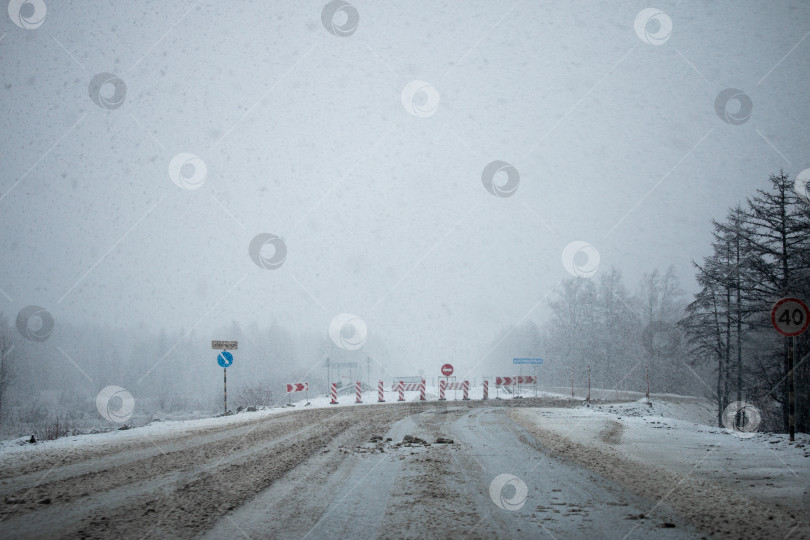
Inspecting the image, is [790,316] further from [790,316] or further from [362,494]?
[362,494]

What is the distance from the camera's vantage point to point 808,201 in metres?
19.7

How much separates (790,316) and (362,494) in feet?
32.3

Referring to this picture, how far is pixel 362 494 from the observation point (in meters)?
5.86

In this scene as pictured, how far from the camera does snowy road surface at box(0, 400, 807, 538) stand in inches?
180

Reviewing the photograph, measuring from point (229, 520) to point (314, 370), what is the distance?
314 feet

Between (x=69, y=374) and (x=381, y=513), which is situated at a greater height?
(x=381, y=513)

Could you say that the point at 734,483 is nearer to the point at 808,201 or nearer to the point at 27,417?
the point at 808,201

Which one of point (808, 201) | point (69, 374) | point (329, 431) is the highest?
point (808, 201)

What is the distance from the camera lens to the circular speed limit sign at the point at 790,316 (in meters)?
9.59

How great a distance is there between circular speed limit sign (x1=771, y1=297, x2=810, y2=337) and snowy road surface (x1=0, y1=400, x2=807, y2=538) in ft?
15.2

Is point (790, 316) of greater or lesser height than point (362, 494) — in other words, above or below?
above

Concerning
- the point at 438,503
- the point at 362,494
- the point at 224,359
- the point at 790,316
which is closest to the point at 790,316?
the point at 790,316

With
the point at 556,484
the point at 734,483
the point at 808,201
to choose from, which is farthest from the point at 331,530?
the point at 808,201

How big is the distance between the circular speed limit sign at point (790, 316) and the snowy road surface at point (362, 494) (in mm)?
4633
